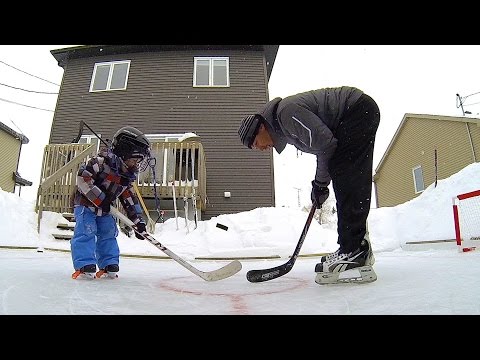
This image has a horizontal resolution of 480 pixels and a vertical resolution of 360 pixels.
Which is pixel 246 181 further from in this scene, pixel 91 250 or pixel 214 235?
pixel 91 250

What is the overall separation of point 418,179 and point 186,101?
1200cm

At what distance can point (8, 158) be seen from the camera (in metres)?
18.4

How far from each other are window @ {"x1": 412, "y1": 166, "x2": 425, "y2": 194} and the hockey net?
9.39 meters

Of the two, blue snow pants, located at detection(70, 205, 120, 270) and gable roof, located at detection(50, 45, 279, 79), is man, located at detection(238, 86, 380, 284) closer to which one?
blue snow pants, located at detection(70, 205, 120, 270)

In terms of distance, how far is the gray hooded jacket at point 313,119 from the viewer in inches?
80.5

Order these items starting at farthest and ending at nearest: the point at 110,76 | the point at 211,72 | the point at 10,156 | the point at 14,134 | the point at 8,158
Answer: the point at 14,134
the point at 10,156
the point at 8,158
the point at 110,76
the point at 211,72

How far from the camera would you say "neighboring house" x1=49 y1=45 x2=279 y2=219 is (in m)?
10.2

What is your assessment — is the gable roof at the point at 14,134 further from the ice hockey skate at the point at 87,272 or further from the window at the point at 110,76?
the ice hockey skate at the point at 87,272

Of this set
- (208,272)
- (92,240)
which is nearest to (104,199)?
(92,240)

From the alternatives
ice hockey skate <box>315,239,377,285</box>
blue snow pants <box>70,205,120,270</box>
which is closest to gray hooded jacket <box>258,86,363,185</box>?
ice hockey skate <box>315,239,377,285</box>

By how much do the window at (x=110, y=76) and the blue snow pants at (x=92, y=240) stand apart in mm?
9798

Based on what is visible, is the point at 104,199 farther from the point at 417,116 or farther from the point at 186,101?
the point at 417,116
